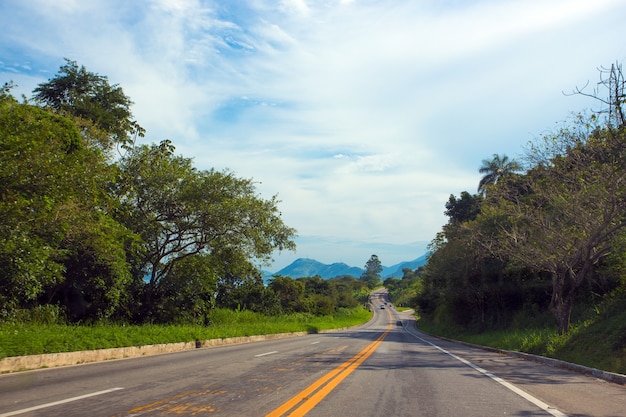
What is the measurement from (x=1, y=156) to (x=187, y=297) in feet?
51.2

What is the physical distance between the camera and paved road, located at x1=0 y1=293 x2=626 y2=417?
6.69 metres

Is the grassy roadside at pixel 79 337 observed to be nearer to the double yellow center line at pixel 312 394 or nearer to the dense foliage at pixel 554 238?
the double yellow center line at pixel 312 394

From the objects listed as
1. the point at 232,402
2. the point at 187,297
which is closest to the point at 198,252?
the point at 187,297

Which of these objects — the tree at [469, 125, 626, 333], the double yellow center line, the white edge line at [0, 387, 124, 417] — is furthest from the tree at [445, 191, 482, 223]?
the white edge line at [0, 387, 124, 417]

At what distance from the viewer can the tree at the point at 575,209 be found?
48.6 ft

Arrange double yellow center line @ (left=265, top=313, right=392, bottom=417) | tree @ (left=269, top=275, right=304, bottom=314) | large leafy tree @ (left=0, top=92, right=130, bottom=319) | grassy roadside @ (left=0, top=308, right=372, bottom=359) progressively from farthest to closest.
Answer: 1. tree @ (left=269, top=275, right=304, bottom=314)
2. large leafy tree @ (left=0, top=92, right=130, bottom=319)
3. grassy roadside @ (left=0, top=308, right=372, bottom=359)
4. double yellow center line @ (left=265, top=313, right=392, bottom=417)

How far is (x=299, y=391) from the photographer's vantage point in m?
8.17

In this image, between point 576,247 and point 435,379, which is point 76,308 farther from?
point 576,247

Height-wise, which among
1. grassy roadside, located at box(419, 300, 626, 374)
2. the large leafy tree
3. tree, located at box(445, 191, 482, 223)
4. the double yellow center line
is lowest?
the double yellow center line

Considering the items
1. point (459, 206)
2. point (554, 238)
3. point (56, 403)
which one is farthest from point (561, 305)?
point (459, 206)

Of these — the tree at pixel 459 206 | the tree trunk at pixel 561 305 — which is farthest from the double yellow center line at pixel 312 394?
the tree at pixel 459 206

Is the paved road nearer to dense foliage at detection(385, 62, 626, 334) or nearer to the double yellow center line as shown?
the double yellow center line

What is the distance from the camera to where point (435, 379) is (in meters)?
10.2

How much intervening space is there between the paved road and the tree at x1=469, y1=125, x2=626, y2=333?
20.7 ft
